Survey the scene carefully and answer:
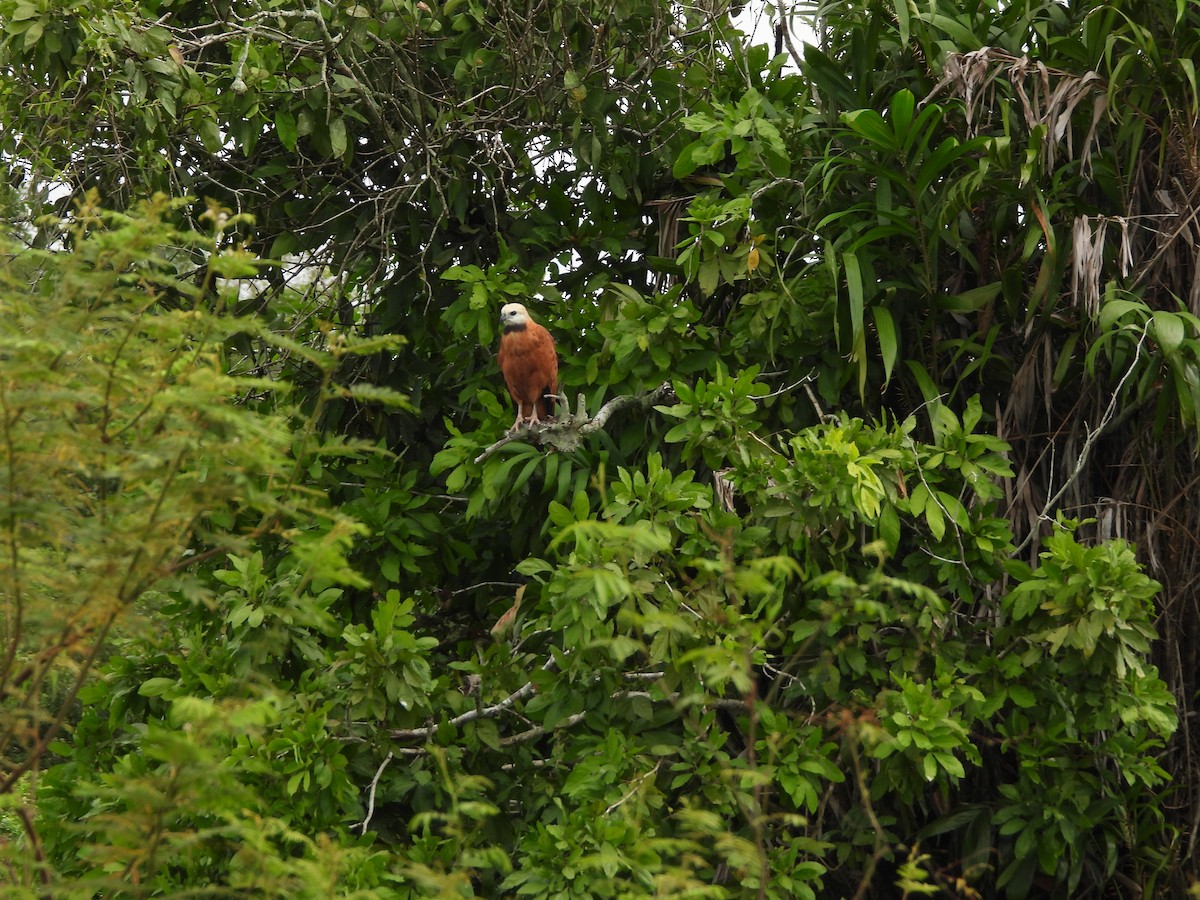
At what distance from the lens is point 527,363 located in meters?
4.23

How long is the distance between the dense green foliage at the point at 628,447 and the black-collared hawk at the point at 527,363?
0.11 m

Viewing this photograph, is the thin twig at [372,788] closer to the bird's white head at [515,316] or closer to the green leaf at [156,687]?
the green leaf at [156,687]

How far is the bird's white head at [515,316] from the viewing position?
13.6 ft

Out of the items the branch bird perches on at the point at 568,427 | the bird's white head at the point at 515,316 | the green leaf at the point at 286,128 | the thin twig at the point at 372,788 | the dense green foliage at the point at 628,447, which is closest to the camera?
the dense green foliage at the point at 628,447

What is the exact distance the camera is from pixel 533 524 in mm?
4398

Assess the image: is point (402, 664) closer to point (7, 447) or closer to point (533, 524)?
point (533, 524)

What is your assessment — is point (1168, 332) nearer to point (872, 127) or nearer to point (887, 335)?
point (887, 335)

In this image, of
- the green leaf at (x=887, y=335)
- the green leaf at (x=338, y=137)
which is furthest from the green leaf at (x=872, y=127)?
the green leaf at (x=338, y=137)

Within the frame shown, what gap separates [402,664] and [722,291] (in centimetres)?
172

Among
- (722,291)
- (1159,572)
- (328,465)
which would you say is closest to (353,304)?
(328,465)

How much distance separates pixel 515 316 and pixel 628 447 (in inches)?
22.3

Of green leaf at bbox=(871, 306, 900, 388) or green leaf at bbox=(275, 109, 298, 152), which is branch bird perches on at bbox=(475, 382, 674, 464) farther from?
green leaf at bbox=(275, 109, 298, 152)

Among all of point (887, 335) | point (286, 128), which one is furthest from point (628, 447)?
point (286, 128)

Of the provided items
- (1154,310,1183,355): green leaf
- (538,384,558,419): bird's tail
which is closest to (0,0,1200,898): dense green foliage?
(1154,310,1183,355): green leaf
